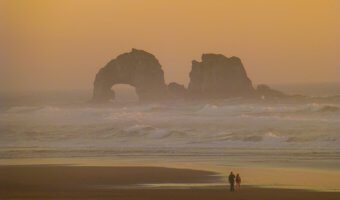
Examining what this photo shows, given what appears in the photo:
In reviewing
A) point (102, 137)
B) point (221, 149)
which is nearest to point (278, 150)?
point (221, 149)

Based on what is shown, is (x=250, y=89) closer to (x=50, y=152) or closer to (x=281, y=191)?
(x=50, y=152)

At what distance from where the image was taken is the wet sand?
388 inches

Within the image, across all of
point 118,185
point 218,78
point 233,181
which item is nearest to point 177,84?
point 218,78

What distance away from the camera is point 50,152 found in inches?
563

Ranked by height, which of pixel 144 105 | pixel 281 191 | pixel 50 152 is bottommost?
pixel 281 191

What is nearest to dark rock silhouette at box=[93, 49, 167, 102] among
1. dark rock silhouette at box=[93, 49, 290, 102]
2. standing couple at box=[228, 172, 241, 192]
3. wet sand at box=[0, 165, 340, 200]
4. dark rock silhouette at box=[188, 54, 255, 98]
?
dark rock silhouette at box=[93, 49, 290, 102]

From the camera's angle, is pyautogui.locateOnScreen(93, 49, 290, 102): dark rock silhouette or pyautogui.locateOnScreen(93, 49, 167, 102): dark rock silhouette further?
pyautogui.locateOnScreen(93, 49, 167, 102): dark rock silhouette

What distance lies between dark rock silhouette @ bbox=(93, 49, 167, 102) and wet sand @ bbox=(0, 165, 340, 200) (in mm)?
3653

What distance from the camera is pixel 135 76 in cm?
1617

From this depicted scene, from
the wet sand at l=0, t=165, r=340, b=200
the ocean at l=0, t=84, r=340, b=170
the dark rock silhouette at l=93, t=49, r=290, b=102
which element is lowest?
the wet sand at l=0, t=165, r=340, b=200

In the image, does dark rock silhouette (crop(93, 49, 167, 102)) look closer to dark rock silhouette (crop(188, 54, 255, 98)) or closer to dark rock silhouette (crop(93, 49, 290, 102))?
dark rock silhouette (crop(93, 49, 290, 102))

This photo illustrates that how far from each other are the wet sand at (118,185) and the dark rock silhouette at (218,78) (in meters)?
3.64

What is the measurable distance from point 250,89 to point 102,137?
2.78 meters

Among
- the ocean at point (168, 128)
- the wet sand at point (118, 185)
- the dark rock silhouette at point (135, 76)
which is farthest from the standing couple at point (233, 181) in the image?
the dark rock silhouette at point (135, 76)
